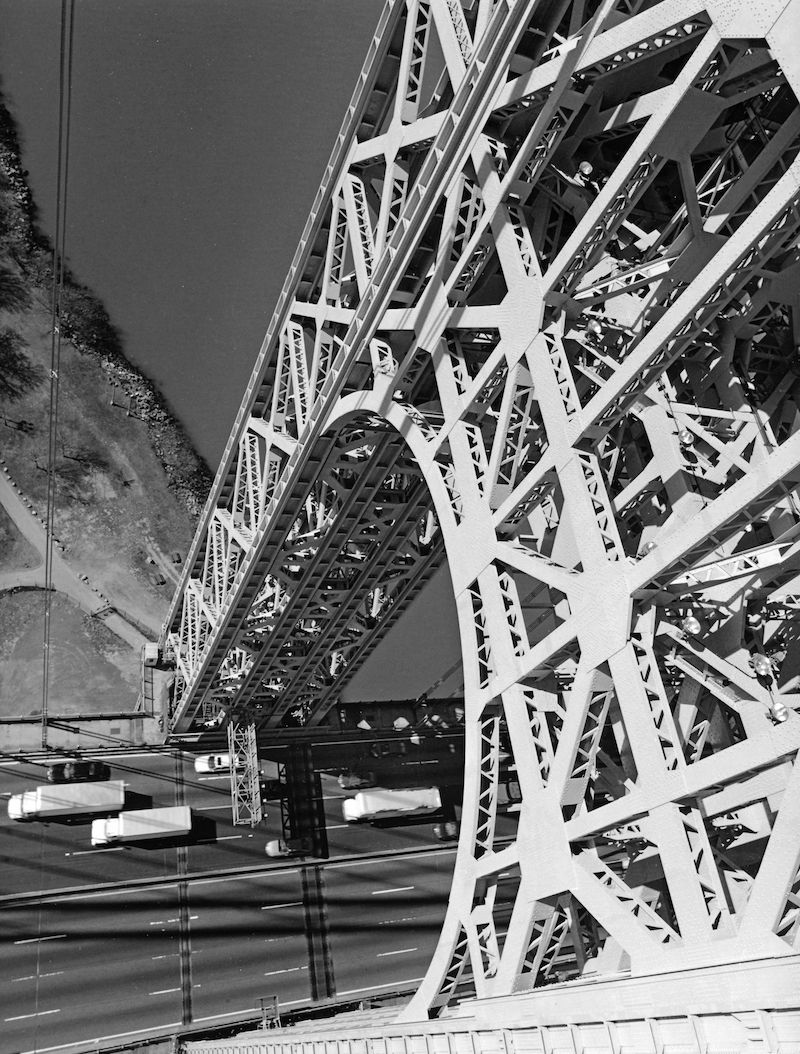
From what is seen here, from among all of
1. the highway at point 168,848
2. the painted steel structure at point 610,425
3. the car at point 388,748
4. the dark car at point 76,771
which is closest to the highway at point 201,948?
the highway at point 168,848

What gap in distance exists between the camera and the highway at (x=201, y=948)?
148 ft

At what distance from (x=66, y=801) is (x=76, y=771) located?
3.09 meters

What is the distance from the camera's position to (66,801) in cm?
5012

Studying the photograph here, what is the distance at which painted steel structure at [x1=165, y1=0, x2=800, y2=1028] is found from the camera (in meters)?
11.6

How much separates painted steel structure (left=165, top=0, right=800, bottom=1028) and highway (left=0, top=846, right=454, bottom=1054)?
36.9 meters

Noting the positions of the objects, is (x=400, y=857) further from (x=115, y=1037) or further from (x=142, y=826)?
(x=115, y=1037)

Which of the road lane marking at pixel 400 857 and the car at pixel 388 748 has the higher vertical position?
the car at pixel 388 748

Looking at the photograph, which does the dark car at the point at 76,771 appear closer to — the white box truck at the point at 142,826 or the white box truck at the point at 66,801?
the white box truck at the point at 66,801

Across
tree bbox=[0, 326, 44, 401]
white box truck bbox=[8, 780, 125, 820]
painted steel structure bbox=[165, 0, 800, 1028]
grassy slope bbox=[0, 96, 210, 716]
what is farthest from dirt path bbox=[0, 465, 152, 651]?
painted steel structure bbox=[165, 0, 800, 1028]

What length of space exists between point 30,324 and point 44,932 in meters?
50.3

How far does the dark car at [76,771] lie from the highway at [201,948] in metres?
7.55

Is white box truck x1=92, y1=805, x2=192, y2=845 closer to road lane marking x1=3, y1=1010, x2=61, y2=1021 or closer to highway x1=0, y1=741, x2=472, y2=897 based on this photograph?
highway x1=0, y1=741, x2=472, y2=897

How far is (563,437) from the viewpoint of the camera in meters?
14.1

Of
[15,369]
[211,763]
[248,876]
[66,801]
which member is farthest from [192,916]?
[15,369]
